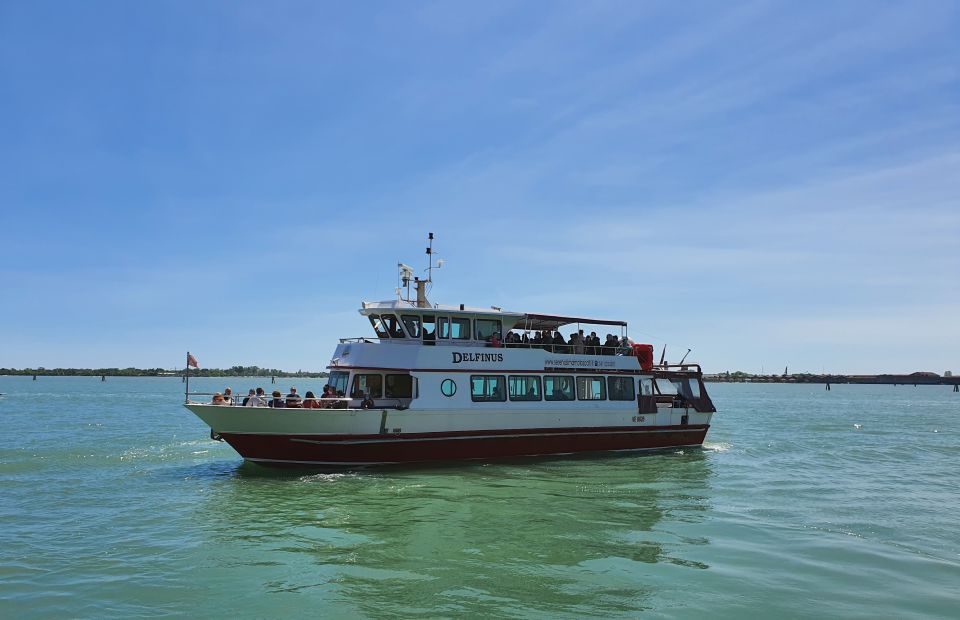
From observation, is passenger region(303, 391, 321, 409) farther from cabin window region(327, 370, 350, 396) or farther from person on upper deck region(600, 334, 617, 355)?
person on upper deck region(600, 334, 617, 355)

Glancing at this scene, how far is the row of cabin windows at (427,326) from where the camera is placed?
20.6 m

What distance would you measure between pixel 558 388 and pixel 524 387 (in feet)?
4.75

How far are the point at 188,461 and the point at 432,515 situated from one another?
1228 centimetres

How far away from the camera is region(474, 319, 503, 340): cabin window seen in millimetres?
21517

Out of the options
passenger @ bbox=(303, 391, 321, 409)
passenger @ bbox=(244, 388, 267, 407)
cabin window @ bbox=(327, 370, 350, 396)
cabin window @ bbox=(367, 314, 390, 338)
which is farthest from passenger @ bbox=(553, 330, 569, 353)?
passenger @ bbox=(244, 388, 267, 407)

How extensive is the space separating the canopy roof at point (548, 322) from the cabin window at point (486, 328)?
0.85 m

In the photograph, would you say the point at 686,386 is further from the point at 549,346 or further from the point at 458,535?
the point at 458,535

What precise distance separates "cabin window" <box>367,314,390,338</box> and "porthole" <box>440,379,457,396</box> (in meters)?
2.39

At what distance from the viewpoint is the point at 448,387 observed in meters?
20.3

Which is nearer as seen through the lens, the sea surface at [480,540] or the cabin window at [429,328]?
the sea surface at [480,540]

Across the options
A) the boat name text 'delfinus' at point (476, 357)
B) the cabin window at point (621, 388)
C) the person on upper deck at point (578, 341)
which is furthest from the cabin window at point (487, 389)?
the cabin window at point (621, 388)

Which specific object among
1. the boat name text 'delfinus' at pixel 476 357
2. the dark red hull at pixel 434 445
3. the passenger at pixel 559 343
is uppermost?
the passenger at pixel 559 343

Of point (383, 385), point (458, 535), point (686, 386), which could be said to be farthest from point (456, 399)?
point (686, 386)

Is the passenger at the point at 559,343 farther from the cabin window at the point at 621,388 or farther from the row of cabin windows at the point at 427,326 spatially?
the row of cabin windows at the point at 427,326
